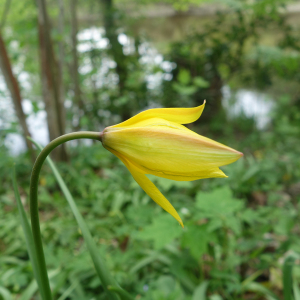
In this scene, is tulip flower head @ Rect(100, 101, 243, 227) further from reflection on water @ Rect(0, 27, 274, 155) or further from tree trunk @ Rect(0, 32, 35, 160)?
reflection on water @ Rect(0, 27, 274, 155)

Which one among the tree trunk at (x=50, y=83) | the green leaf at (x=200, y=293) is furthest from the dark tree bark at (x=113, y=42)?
the green leaf at (x=200, y=293)

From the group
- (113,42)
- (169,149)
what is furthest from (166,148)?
(113,42)

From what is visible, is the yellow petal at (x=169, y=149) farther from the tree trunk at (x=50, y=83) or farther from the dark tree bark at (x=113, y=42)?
the dark tree bark at (x=113, y=42)

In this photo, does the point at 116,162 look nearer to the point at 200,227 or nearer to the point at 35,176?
the point at 200,227

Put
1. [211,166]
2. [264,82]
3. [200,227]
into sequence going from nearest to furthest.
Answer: [211,166], [200,227], [264,82]

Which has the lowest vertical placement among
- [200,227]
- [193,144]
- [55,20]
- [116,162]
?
[116,162]

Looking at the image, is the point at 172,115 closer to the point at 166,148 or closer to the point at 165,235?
the point at 166,148

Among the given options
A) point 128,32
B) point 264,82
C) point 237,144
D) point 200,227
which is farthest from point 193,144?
point 264,82
